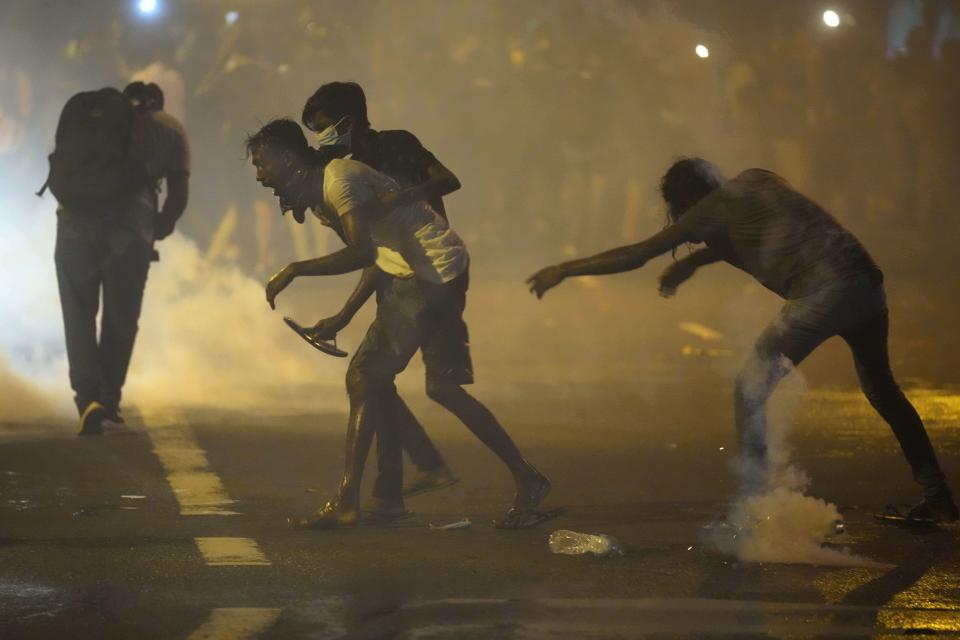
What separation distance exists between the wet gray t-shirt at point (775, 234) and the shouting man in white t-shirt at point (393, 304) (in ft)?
3.43

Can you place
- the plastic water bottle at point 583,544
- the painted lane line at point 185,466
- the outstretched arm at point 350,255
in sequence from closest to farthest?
the plastic water bottle at point 583,544
the outstretched arm at point 350,255
the painted lane line at point 185,466

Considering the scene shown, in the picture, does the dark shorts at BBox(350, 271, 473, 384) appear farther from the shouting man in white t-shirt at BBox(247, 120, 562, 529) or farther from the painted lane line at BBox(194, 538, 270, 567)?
the painted lane line at BBox(194, 538, 270, 567)

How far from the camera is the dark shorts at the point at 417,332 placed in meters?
6.77

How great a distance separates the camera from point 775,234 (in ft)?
20.6

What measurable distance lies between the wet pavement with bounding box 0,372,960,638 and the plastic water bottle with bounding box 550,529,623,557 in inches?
2.8

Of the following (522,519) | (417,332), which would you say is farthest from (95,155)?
(522,519)

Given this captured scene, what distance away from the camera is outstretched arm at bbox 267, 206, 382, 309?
6.48 metres

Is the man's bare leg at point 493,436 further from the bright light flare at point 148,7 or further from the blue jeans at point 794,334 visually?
the bright light flare at point 148,7

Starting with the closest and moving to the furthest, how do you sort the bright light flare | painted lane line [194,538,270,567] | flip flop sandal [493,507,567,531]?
1. painted lane line [194,538,270,567]
2. flip flop sandal [493,507,567,531]
3. the bright light flare

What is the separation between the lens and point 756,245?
6.33m

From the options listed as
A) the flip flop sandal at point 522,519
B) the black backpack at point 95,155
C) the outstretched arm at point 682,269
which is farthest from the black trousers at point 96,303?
the outstretched arm at point 682,269

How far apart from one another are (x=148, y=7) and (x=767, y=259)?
74.3ft

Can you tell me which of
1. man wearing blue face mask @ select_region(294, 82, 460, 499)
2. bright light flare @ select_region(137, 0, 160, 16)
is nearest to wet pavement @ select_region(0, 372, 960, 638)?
man wearing blue face mask @ select_region(294, 82, 460, 499)

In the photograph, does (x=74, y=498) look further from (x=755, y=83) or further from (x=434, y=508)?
(x=755, y=83)
